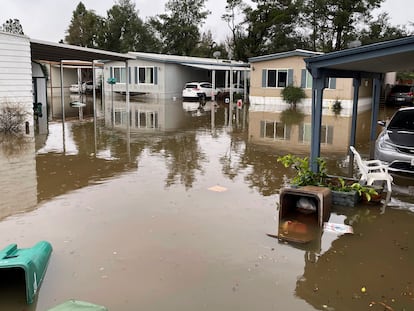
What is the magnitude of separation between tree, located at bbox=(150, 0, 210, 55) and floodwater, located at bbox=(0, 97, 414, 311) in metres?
39.5

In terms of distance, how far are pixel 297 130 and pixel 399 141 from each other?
7.81 meters

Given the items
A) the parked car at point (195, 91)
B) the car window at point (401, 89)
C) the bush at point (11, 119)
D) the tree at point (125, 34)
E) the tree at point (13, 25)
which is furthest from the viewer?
the tree at point (13, 25)

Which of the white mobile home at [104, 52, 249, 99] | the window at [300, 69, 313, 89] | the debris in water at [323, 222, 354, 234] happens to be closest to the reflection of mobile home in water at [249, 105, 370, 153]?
the window at [300, 69, 313, 89]

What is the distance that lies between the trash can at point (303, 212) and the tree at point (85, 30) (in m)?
47.5

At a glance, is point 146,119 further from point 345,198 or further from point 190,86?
point 345,198

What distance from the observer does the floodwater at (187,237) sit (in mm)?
4094

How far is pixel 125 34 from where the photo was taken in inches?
1967

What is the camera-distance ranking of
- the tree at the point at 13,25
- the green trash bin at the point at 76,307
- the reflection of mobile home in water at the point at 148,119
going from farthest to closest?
1. the tree at the point at 13,25
2. the reflection of mobile home in water at the point at 148,119
3. the green trash bin at the point at 76,307

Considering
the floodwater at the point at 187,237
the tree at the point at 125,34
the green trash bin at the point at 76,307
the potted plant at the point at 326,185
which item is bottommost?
the floodwater at the point at 187,237

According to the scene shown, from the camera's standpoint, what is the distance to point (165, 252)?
501cm

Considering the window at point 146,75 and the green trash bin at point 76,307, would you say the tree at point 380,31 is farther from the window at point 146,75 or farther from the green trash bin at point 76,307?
the green trash bin at point 76,307

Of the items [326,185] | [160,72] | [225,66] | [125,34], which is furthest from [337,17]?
[326,185]

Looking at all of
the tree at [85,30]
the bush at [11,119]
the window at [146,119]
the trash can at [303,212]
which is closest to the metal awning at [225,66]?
the window at [146,119]

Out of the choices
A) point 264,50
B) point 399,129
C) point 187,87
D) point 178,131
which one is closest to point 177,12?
point 264,50
